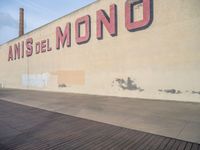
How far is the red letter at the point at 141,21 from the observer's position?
1167cm

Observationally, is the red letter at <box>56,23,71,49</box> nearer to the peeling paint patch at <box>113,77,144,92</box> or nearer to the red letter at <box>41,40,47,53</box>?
the red letter at <box>41,40,47,53</box>

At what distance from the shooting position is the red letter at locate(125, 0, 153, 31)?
38.3 feet

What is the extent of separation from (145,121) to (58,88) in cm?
1437

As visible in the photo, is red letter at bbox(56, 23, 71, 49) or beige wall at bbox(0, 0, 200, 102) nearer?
beige wall at bbox(0, 0, 200, 102)

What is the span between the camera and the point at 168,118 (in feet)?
21.9

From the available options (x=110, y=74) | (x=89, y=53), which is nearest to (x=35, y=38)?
(x=89, y=53)

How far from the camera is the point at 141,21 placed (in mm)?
12086

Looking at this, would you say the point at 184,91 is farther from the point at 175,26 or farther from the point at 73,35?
the point at 73,35

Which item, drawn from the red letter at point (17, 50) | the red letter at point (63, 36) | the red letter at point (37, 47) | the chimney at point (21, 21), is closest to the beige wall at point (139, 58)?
the red letter at point (63, 36)

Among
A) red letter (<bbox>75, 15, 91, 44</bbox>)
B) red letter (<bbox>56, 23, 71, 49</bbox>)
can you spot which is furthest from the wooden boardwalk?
red letter (<bbox>56, 23, 71, 49</bbox>)

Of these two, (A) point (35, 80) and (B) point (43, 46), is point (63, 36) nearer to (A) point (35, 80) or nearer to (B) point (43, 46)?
(B) point (43, 46)

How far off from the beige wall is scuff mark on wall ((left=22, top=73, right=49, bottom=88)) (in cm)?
123

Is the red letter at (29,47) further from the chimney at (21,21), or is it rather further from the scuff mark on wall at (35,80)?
the chimney at (21,21)

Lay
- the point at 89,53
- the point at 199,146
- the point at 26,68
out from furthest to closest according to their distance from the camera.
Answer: the point at 26,68
the point at 89,53
the point at 199,146
